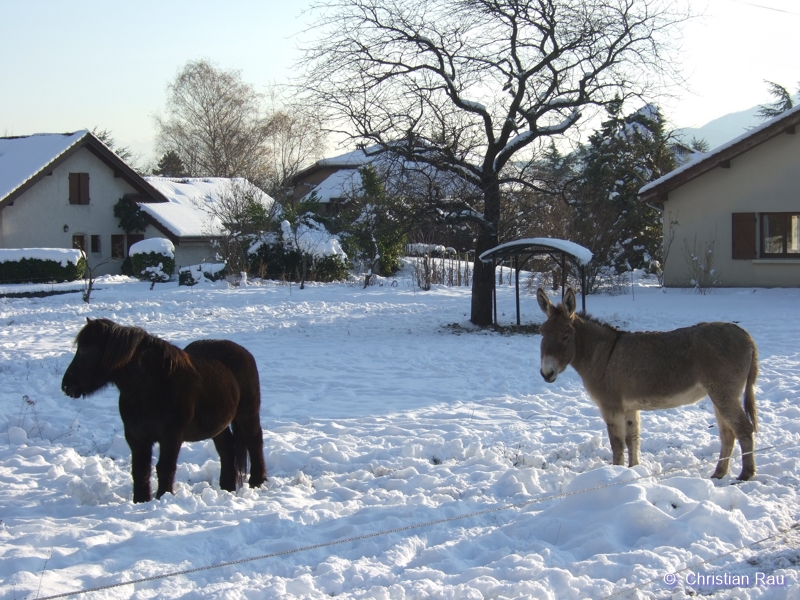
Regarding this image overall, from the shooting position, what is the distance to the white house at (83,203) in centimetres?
3559

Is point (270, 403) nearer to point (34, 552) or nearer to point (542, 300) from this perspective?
point (542, 300)

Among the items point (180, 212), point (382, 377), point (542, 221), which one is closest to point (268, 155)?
point (180, 212)

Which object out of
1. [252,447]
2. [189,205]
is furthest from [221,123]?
[252,447]

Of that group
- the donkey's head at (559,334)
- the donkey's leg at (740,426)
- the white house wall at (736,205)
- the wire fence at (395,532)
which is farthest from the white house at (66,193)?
the donkey's leg at (740,426)

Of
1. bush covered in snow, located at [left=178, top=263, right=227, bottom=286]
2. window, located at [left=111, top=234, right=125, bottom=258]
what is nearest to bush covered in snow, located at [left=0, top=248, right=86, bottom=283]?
bush covered in snow, located at [left=178, top=263, right=227, bottom=286]

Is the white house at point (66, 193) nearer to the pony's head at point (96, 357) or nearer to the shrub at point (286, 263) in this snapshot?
the shrub at point (286, 263)

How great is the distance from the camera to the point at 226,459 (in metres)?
6.92

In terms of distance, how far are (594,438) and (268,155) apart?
57469 millimetres

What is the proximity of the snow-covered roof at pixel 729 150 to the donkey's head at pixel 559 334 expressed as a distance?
19.3m

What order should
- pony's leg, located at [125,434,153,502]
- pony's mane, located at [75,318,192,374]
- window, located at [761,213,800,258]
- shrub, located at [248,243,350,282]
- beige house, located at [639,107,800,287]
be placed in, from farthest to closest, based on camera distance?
shrub, located at [248,243,350,282], window, located at [761,213,800,258], beige house, located at [639,107,800,287], pony's leg, located at [125,434,153,502], pony's mane, located at [75,318,192,374]

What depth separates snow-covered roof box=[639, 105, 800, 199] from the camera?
23195 mm

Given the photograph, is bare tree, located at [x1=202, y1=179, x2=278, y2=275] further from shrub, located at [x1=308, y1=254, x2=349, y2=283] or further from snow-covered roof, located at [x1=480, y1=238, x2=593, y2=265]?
snow-covered roof, located at [x1=480, y1=238, x2=593, y2=265]

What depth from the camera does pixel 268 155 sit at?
62500 mm

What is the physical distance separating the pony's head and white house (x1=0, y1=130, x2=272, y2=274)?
2958 centimetres
